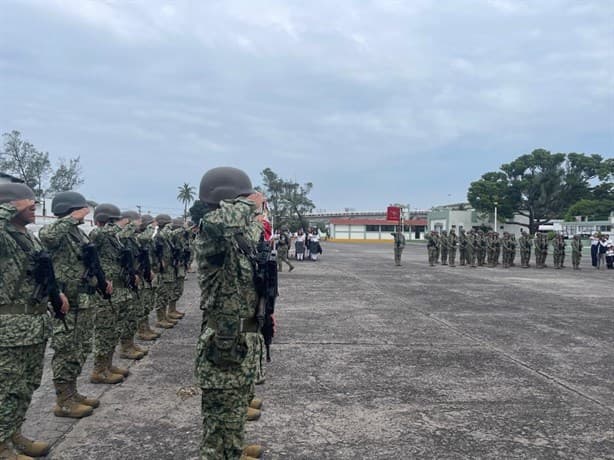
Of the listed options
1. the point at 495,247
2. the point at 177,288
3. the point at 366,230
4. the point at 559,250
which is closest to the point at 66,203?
the point at 177,288

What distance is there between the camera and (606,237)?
21.3 metres

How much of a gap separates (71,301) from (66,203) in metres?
0.89

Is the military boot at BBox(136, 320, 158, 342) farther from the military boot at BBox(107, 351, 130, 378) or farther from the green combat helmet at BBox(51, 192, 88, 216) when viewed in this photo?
the green combat helmet at BBox(51, 192, 88, 216)

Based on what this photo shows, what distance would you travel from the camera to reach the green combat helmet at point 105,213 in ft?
17.9

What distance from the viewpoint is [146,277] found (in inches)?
241

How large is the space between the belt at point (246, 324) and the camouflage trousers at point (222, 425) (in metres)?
0.34

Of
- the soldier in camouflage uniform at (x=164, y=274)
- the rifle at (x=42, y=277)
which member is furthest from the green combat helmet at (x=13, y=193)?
the soldier in camouflage uniform at (x=164, y=274)

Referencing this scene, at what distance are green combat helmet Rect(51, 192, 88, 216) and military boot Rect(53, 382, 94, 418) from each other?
1.49 m

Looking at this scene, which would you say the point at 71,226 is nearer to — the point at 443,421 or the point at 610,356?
the point at 443,421

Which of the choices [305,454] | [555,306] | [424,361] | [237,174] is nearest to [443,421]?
[305,454]

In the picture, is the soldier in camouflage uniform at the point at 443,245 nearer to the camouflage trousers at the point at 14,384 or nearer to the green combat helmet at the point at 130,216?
the green combat helmet at the point at 130,216

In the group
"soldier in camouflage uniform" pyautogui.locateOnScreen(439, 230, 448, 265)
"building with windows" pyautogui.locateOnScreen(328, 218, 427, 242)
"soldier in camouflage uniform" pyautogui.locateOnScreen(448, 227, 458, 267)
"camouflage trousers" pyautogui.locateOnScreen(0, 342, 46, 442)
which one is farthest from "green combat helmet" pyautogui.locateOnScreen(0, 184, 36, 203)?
"building with windows" pyautogui.locateOnScreen(328, 218, 427, 242)

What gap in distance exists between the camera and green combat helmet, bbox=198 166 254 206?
2.98 m

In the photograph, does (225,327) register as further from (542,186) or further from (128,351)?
(542,186)
